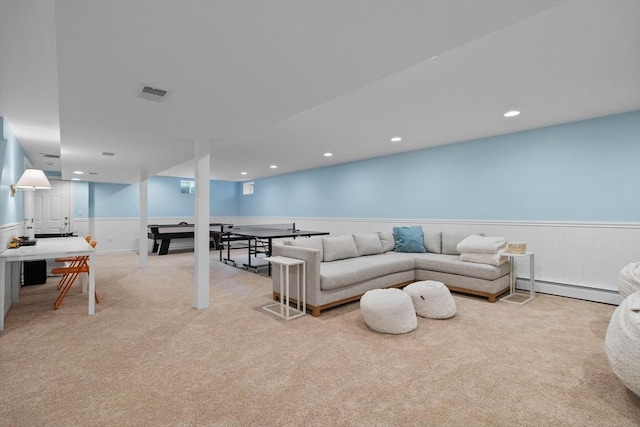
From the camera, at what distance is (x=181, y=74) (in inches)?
78.3

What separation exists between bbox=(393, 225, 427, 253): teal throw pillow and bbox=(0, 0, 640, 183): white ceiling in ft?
5.69

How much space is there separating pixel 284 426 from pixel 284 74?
2.10m

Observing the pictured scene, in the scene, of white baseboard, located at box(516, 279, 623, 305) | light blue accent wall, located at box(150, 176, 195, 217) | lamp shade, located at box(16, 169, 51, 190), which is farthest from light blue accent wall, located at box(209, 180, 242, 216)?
white baseboard, located at box(516, 279, 623, 305)

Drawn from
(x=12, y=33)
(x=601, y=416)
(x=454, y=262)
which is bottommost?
(x=601, y=416)

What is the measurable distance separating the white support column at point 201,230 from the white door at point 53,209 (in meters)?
6.44

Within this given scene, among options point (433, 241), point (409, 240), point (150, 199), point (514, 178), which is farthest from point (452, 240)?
point (150, 199)

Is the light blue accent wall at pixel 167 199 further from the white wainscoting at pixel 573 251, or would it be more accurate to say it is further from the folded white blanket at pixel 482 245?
the folded white blanket at pixel 482 245

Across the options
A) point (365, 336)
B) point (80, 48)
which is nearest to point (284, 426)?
point (365, 336)

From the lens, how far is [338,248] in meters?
4.40

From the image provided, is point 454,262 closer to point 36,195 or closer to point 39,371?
point 39,371

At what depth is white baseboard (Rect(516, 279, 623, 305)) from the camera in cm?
388

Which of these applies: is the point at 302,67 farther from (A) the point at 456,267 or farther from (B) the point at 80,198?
(B) the point at 80,198

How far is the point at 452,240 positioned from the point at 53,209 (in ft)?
31.2

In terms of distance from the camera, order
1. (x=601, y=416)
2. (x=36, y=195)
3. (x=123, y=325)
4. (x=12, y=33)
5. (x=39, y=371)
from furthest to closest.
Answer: (x=36, y=195), (x=123, y=325), (x=39, y=371), (x=12, y=33), (x=601, y=416)
